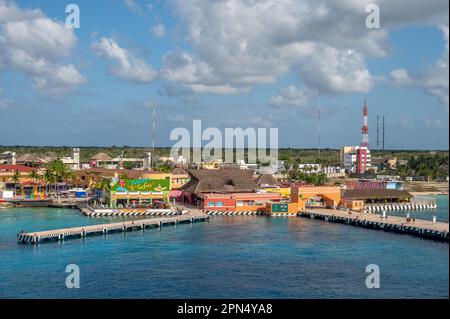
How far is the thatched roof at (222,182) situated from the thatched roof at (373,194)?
12802 mm

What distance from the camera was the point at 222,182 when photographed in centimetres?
7038

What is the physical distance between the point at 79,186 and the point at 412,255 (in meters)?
61.1

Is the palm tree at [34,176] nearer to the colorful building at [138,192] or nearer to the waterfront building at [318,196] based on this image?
the colorful building at [138,192]

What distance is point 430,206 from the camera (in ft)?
253

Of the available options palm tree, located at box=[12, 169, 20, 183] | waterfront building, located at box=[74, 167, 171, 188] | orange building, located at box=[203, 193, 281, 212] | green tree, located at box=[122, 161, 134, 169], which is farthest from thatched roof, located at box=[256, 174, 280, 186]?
green tree, located at box=[122, 161, 134, 169]

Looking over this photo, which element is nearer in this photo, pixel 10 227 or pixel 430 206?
pixel 10 227

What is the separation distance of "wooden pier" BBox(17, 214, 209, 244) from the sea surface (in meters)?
1.16

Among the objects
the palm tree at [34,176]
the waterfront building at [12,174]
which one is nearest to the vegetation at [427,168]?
the palm tree at [34,176]

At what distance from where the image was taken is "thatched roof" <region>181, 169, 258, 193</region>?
226ft

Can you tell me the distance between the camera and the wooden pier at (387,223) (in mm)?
48531

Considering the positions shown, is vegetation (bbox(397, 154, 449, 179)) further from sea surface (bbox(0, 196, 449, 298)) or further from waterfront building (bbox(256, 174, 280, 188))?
sea surface (bbox(0, 196, 449, 298))
